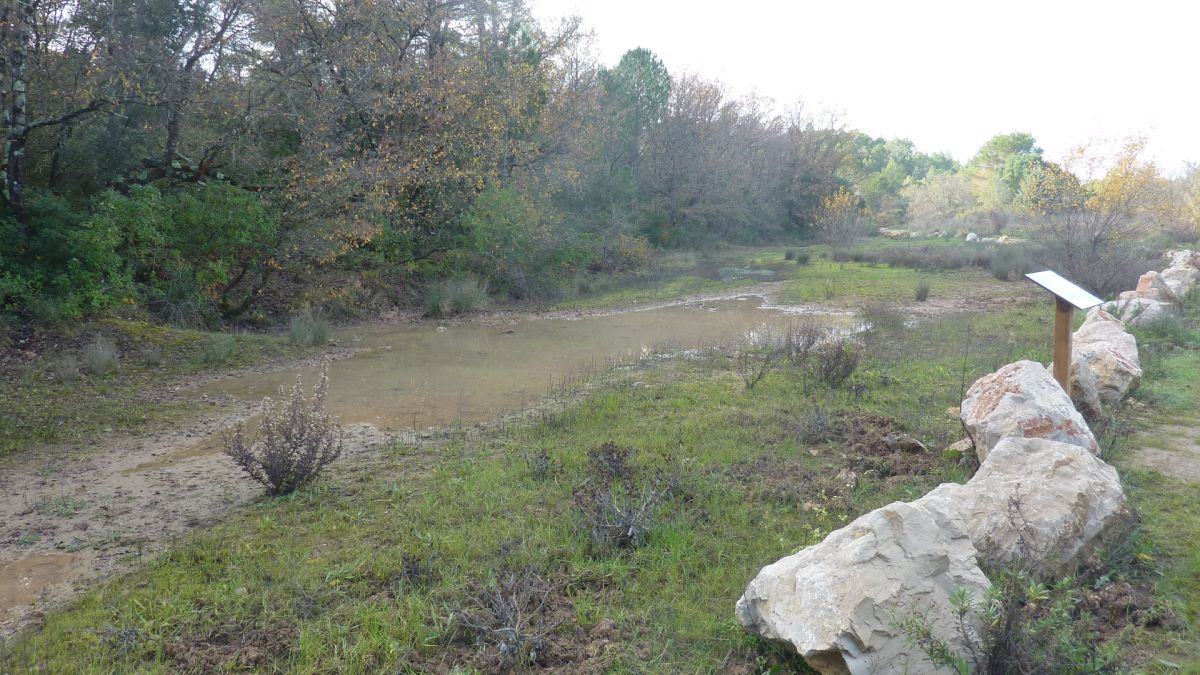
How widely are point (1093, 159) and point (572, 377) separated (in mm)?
16532

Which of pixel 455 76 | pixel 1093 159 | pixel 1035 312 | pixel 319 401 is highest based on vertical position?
pixel 455 76

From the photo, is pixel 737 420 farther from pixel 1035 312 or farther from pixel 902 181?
pixel 902 181

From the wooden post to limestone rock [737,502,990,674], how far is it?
10.0ft

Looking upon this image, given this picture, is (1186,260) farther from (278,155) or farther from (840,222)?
(278,155)

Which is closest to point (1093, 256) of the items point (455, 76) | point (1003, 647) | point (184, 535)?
point (455, 76)

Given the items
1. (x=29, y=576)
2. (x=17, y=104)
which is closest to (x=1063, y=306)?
(x=29, y=576)

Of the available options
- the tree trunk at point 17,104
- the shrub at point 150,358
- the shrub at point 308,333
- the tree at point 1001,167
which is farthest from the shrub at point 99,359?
the tree at point 1001,167

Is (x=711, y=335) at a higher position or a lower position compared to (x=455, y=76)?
lower

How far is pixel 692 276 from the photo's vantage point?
76.4 ft

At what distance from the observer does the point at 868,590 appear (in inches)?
113

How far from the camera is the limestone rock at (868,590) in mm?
2750

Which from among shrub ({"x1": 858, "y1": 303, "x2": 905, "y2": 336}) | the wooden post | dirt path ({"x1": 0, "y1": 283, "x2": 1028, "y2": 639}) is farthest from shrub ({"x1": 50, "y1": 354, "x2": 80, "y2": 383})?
shrub ({"x1": 858, "y1": 303, "x2": 905, "y2": 336})

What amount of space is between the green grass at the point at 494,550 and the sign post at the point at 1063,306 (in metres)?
0.95

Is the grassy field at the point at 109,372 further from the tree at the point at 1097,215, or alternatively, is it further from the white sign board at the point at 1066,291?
the white sign board at the point at 1066,291
